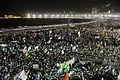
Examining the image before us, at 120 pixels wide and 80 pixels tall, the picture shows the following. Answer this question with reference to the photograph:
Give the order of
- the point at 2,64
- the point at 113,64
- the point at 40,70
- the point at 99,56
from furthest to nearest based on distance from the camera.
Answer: the point at 99,56 → the point at 113,64 → the point at 2,64 → the point at 40,70

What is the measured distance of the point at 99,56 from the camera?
3438cm

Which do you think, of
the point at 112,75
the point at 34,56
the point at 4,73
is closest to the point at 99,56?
the point at 34,56

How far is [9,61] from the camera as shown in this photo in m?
27.7

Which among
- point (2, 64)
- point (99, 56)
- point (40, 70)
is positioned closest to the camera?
point (40, 70)

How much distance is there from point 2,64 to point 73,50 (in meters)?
13.2

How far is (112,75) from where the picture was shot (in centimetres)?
2336

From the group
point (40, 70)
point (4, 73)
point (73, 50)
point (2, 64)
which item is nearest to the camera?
point (4, 73)

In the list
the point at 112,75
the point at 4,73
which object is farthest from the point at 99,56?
the point at 4,73

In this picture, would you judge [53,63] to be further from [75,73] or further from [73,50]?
[73,50]

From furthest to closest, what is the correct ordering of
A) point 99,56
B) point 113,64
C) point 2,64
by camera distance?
1. point 99,56
2. point 113,64
3. point 2,64

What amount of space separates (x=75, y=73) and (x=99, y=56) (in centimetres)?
1154

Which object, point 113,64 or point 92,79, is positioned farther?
point 113,64

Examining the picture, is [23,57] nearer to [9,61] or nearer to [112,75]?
[9,61]

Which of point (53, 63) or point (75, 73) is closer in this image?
point (75, 73)
